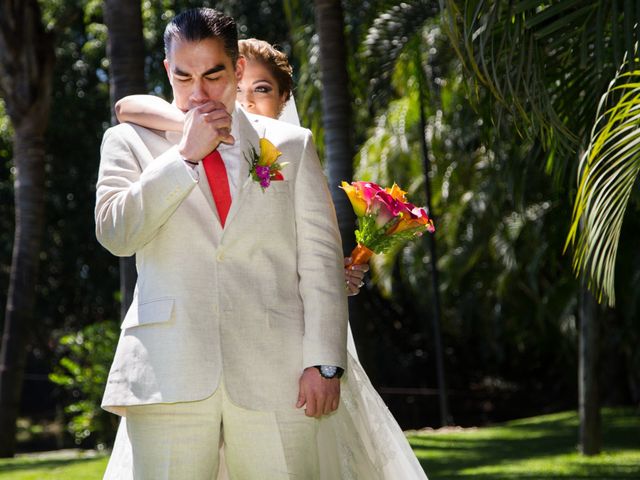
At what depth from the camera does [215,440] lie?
3.16 meters

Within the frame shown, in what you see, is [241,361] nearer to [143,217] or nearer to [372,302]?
[143,217]

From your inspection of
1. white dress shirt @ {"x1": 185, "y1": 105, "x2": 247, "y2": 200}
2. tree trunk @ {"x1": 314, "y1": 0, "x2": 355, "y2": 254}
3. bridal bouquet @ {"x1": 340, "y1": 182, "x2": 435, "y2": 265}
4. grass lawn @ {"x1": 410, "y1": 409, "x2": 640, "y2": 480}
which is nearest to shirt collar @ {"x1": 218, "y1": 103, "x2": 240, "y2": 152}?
white dress shirt @ {"x1": 185, "y1": 105, "x2": 247, "y2": 200}

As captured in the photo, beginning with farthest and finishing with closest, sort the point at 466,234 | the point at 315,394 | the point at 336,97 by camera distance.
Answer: the point at 466,234 → the point at 336,97 → the point at 315,394

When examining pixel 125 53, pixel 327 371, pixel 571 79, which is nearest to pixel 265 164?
pixel 327 371

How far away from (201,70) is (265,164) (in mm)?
339

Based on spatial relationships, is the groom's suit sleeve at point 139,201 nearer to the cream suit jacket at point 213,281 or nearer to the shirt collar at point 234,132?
the cream suit jacket at point 213,281

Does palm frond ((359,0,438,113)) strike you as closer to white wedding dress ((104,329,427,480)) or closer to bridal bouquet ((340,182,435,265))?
bridal bouquet ((340,182,435,265))

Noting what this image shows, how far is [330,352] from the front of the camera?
324cm

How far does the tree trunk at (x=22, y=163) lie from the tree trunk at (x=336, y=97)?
5.58m

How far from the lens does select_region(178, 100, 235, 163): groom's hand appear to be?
10.3 ft

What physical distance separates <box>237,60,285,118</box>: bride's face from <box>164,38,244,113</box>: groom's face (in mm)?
1196

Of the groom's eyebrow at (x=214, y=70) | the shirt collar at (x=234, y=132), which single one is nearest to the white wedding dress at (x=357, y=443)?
the shirt collar at (x=234, y=132)

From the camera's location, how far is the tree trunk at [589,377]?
9.74 meters

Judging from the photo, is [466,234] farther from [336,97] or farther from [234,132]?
[234,132]
